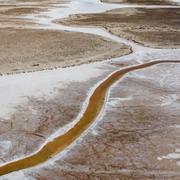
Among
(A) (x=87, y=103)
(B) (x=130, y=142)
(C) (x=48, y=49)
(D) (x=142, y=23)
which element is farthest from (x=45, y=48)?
(D) (x=142, y=23)

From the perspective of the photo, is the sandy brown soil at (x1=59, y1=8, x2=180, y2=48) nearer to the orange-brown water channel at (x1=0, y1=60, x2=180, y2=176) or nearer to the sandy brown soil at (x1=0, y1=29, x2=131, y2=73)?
the sandy brown soil at (x1=0, y1=29, x2=131, y2=73)

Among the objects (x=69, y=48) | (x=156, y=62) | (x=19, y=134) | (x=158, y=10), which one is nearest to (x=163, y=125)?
(x=19, y=134)

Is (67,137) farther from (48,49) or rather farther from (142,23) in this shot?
(142,23)

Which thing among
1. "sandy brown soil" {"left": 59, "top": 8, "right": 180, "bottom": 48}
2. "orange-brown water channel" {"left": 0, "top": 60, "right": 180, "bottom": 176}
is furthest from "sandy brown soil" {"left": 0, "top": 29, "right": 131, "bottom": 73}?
"orange-brown water channel" {"left": 0, "top": 60, "right": 180, "bottom": 176}

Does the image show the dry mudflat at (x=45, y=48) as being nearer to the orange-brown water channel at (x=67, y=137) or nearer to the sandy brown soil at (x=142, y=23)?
the sandy brown soil at (x=142, y=23)

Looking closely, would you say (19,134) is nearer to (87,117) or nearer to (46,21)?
(87,117)

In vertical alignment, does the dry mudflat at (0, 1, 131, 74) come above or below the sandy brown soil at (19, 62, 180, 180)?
above
